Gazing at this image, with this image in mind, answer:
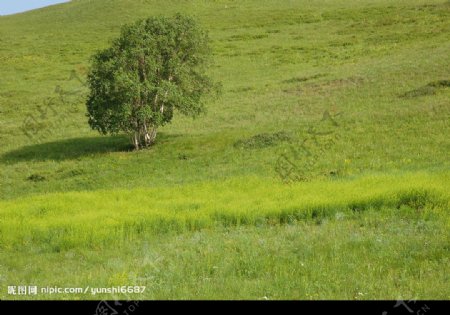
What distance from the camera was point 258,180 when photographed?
824 inches

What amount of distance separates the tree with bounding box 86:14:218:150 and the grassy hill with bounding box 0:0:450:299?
1975 mm

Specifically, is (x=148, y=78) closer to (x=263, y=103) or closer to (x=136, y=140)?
(x=136, y=140)

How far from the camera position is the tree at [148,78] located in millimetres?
31625

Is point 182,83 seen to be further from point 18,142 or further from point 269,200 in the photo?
point 269,200

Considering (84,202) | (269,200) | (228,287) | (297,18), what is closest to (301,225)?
(269,200)

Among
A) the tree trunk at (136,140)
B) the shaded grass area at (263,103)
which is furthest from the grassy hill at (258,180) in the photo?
the tree trunk at (136,140)

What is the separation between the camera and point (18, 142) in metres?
38.9

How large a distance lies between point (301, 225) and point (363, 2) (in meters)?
85.4

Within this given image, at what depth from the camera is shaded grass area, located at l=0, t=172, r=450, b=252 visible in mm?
14523

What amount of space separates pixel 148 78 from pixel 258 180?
47.1 ft

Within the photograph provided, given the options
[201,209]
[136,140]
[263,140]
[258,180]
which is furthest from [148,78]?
[201,209]

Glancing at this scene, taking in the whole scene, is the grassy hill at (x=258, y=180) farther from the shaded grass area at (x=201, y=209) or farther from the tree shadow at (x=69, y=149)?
the tree shadow at (x=69, y=149)

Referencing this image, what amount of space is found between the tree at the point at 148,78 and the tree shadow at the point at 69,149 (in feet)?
5.92
